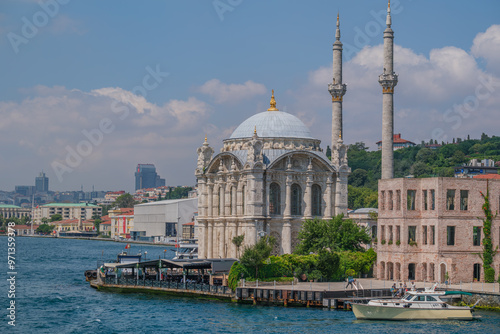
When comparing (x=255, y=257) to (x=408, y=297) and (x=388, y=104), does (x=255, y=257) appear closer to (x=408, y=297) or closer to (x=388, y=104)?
(x=408, y=297)

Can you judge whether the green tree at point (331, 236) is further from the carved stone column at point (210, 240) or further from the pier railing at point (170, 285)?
the carved stone column at point (210, 240)

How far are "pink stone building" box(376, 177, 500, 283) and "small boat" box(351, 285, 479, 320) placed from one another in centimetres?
A: 969

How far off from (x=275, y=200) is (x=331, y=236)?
8371 millimetres

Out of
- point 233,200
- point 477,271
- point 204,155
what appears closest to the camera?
point 477,271

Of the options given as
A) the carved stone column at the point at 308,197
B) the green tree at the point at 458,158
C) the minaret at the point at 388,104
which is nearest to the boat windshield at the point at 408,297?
the carved stone column at the point at 308,197

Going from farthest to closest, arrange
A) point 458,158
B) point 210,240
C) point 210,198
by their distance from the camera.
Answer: point 458,158
point 210,198
point 210,240

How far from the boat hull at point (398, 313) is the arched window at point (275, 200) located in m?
26.6

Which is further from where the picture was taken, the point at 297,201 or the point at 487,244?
the point at 297,201

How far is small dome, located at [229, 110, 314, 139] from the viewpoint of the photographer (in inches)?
3187

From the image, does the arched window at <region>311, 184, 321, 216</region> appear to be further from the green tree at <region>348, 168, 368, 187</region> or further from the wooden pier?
the green tree at <region>348, 168, 368, 187</region>

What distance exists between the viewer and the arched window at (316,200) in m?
80.9

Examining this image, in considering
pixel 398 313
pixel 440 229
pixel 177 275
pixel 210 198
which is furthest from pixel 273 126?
pixel 398 313

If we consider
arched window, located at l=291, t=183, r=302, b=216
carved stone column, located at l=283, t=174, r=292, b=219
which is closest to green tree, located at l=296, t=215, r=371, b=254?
carved stone column, located at l=283, t=174, r=292, b=219

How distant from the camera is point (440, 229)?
62.5 meters
